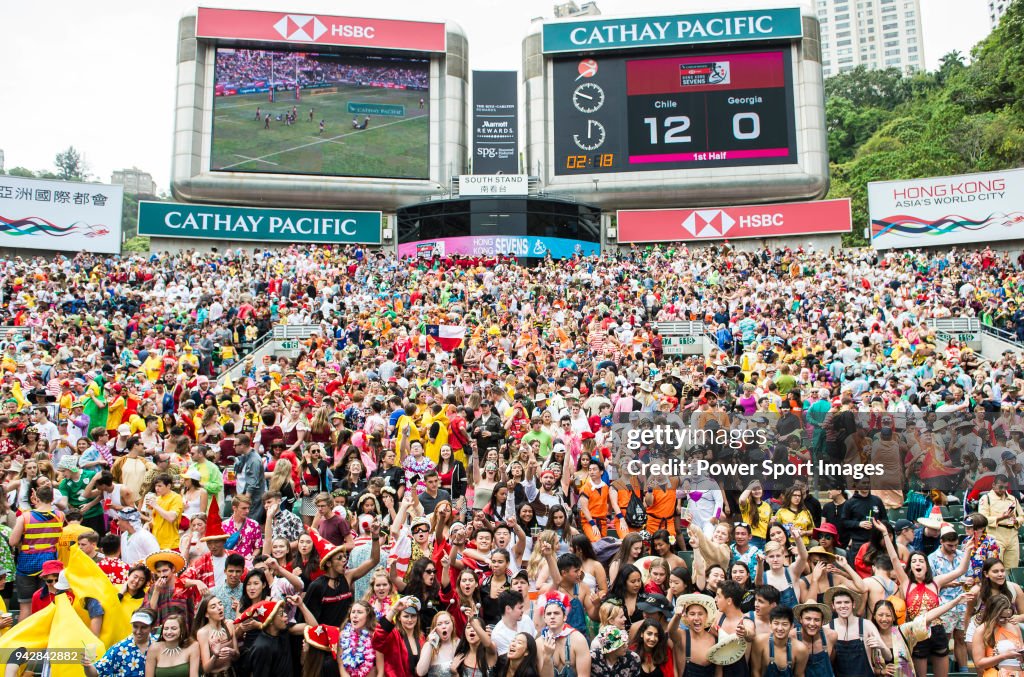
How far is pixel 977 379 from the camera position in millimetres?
16234

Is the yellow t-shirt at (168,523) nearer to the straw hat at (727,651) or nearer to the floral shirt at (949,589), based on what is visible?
the straw hat at (727,651)

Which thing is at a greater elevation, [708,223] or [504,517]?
[708,223]

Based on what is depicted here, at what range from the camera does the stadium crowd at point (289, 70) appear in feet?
135

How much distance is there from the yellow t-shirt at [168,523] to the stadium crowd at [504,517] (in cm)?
3

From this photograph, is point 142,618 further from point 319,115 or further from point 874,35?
point 874,35

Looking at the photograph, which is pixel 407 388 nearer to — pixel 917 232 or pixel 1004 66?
pixel 917 232

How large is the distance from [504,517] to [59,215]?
34.3 m

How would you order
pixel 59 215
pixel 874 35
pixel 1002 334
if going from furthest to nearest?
1. pixel 874 35
2. pixel 59 215
3. pixel 1002 334

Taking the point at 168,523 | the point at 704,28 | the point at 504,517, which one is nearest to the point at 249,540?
the point at 168,523

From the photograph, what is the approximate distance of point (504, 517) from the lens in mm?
9805

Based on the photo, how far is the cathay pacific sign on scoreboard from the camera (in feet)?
132

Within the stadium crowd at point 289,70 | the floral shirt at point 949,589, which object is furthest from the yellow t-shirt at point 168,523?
the stadium crowd at point 289,70

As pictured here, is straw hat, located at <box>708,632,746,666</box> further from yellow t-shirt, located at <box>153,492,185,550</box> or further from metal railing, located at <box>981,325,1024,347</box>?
metal railing, located at <box>981,325,1024,347</box>

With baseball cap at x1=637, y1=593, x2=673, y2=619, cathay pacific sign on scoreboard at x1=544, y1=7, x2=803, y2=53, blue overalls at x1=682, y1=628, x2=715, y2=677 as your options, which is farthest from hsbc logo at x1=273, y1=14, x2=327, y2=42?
blue overalls at x1=682, y1=628, x2=715, y2=677
